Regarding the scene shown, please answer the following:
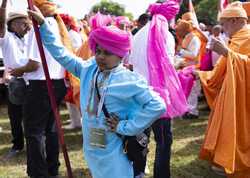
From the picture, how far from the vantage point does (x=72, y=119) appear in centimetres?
759

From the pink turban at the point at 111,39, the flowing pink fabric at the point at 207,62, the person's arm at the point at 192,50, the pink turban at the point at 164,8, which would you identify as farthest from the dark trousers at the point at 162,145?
the person's arm at the point at 192,50

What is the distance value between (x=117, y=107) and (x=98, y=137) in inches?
9.4

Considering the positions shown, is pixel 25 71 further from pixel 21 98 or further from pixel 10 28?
pixel 10 28

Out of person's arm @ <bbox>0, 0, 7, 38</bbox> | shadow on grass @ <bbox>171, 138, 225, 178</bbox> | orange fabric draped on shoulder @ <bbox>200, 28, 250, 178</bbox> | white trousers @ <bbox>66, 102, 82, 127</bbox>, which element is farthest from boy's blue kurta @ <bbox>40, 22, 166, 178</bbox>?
white trousers @ <bbox>66, 102, 82, 127</bbox>

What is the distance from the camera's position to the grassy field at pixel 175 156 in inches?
207

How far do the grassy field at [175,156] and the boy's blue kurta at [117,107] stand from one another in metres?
2.24

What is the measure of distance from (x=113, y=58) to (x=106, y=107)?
0.32 metres

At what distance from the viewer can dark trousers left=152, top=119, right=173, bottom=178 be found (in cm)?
426

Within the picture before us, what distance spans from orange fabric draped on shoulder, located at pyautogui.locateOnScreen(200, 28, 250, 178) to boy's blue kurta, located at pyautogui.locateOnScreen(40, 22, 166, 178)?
1611 millimetres

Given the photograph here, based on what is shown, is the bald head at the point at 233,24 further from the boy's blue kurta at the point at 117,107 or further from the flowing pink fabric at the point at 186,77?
the boy's blue kurta at the point at 117,107

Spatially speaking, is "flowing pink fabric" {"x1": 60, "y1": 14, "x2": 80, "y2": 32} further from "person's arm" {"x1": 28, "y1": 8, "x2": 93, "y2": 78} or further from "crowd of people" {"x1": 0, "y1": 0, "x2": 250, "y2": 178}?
"person's arm" {"x1": 28, "y1": 8, "x2": 93, "y2": 78}

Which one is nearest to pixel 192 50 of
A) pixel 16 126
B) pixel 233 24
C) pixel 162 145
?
pixel 233 24

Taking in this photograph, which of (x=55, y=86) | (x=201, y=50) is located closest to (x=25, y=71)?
(x=55, y=86)

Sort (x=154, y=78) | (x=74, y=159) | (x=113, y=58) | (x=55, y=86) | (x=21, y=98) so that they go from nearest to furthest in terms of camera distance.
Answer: (x=113, y=58) < (x=154, y=78) < (x=55, y=86) < (x=21, y=98) < (x=74, y=159)
